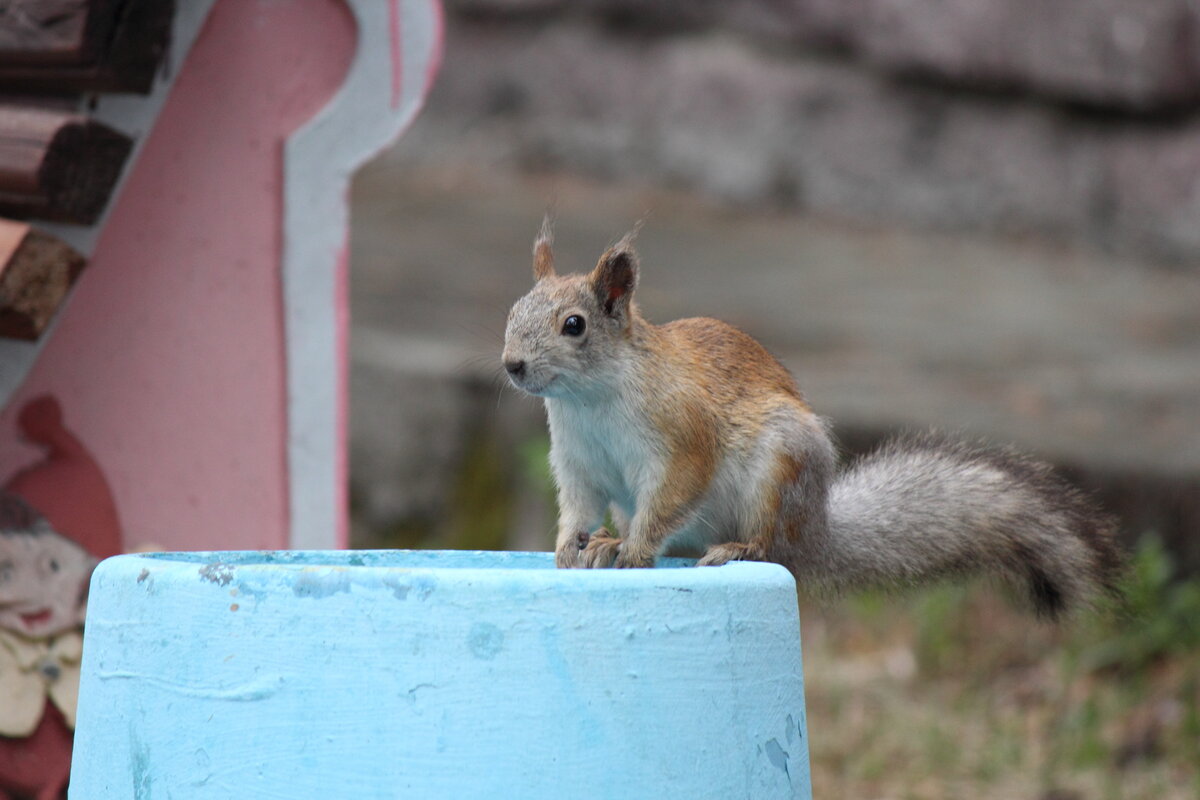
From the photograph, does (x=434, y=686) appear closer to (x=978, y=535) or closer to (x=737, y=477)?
(x=737, y=477)

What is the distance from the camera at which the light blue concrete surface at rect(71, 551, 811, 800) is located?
1194 mm

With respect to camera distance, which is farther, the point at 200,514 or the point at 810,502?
the point at 200,514

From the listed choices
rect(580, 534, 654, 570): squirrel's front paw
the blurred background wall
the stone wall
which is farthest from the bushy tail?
the stone wall

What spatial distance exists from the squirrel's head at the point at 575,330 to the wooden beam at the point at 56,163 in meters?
0.50

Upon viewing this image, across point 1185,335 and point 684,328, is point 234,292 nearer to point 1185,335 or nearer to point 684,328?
point 684,328

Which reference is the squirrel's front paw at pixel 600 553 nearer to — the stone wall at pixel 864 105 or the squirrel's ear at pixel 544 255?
the squirrel's ear at pixel 544 255

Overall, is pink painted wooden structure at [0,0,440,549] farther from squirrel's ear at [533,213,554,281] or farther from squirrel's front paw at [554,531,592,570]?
squirrel's front paw at [554,531,592,570]

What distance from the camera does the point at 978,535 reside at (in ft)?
5.81

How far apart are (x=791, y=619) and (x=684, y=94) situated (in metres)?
4.52

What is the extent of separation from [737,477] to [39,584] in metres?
0.87

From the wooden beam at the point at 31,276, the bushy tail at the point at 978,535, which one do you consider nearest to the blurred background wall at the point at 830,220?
the bushy tail at the point at 978,535

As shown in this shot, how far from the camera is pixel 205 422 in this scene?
7.00 ft

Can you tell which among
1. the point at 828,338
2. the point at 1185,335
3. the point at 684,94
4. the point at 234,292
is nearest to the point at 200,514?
the point at 234,292

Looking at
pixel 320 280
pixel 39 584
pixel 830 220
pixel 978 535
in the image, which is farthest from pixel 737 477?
pixel 830 220
